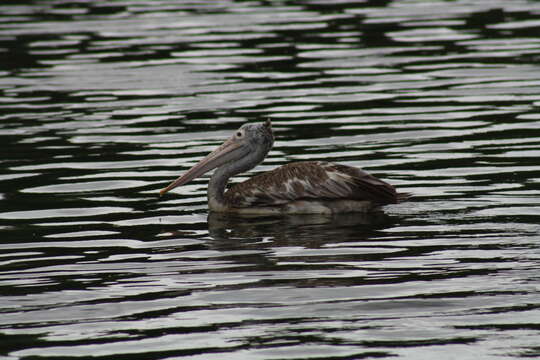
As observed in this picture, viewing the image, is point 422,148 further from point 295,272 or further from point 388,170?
point 295,272

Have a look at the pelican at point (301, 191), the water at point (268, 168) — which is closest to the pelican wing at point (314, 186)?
the pelican at point (301, 191)

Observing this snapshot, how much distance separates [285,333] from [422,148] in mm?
6605

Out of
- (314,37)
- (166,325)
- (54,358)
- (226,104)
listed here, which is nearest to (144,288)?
(166,325)

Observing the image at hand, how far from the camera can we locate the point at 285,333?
7.00 meters

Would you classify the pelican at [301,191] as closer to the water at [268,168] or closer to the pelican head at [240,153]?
the pelican head at [240,153]

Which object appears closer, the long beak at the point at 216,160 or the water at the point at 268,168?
the water at the point at 268,168

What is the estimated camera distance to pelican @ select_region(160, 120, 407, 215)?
10492 mm

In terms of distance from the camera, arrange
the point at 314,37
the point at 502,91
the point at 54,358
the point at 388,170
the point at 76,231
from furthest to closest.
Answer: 1. the point at 314,37
2. the point at 502,91
3. the point at 388,170
4. the point at 76,231
5. the point at 54,358

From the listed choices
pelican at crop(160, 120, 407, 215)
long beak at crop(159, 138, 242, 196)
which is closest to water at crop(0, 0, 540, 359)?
pelican at crop(160, 120, 407, 215)

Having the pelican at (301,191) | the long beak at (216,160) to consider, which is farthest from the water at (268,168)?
the long beak at (216,160)

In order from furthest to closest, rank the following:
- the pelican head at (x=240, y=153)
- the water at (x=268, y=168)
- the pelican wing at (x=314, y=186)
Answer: the pelican head at (x=240, y=153), the pelican wing at (x=314, y=186), the water at (x=268, y=168)

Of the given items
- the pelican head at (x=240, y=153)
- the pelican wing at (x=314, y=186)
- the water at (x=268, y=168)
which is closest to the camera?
the water at (x=268, y=168)

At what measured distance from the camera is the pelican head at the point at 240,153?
37.9ft

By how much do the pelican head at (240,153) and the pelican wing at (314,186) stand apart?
0.60 metres
